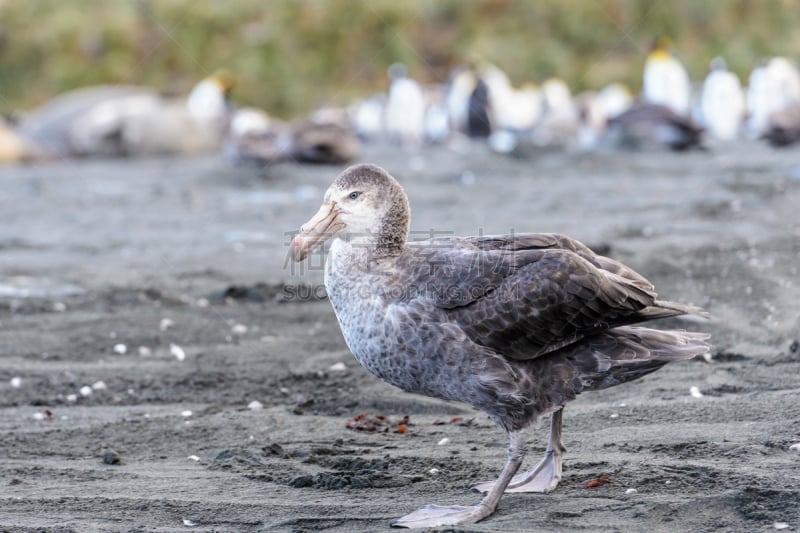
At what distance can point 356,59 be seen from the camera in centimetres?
3166

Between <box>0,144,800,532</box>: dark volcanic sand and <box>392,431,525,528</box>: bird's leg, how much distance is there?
91mm

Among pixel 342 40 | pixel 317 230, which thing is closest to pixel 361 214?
pixel 317 230

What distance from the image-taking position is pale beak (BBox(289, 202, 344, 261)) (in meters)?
4.57

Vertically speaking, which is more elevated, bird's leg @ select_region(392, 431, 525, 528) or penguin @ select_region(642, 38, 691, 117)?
penguin @ select_region(642, 38, 691, 117)

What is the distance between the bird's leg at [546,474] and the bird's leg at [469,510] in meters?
0.17

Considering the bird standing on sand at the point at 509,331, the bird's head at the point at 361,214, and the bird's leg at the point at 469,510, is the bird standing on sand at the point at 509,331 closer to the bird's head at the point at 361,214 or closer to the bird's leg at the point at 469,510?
the bird's leg at the point at 469,510

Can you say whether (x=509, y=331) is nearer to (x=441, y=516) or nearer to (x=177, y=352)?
(x=441, y=516)

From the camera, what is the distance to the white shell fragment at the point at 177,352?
21.9 ft

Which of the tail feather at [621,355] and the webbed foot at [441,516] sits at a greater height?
the tail feather at [621,355]

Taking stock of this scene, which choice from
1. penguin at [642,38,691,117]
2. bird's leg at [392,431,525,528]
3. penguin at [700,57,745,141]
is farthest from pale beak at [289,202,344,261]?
penguin at [642,38,691,117]

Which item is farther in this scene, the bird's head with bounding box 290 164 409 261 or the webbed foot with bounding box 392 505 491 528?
the bird's head with bounding box 290 164 409 261

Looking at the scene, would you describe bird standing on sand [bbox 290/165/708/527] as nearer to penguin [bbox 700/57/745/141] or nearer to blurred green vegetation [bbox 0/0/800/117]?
penguin [bbox 700/57/745/141]

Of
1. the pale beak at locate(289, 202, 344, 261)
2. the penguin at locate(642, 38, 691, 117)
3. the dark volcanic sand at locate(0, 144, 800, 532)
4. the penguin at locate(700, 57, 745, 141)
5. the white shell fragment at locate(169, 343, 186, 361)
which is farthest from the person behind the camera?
the penguin at locate(642, 38, 691, 117)

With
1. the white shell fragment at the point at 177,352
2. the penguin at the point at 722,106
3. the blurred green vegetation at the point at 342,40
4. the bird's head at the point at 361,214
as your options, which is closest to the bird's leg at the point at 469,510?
the bird's head at the point at 361,214
